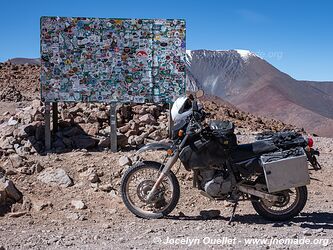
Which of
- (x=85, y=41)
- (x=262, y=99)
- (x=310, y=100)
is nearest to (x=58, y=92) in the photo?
(x=85, y=41)

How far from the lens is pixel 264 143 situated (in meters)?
6.04

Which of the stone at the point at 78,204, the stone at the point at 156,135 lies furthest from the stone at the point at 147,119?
the stone at the point at 78,204

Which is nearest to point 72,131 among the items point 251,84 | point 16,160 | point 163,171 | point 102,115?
point 102,115

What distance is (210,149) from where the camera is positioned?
595 centimetres

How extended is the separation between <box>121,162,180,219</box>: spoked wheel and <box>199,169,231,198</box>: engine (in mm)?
352

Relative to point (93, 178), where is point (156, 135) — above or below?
above

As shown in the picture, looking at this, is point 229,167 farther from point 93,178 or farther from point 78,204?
point 93,178

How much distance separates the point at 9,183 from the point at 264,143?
3268 mm

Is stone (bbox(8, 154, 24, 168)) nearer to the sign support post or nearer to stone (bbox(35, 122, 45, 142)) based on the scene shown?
stone (bbox(35, 122, 45, 142))

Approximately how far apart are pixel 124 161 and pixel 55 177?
3.56 feet

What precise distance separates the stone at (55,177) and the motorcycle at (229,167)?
1.64 m

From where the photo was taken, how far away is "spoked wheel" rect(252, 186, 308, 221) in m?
6.00

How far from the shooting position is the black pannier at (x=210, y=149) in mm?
5945

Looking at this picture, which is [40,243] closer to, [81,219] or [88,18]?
[81,219]
